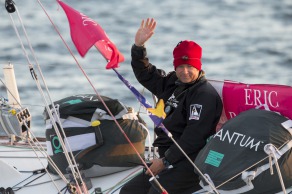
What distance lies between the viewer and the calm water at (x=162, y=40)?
991 cm

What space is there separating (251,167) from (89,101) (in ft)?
4.40

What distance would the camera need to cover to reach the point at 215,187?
11.5 feet

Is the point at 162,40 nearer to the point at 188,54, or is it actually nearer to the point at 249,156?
the point at 188,54

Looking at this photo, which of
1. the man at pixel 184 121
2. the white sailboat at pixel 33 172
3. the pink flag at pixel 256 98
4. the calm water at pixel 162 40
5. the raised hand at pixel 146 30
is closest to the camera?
the pink flag at pixel 256 98

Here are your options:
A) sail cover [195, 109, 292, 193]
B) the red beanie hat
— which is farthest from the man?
sail cover [195, 109, 292, 193]

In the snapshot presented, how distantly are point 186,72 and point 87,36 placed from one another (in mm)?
543

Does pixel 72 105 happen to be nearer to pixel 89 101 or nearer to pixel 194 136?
pixel 89 101

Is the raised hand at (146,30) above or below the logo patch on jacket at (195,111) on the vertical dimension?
above

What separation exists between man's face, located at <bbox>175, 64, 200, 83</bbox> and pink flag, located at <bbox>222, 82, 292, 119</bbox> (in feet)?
0.63

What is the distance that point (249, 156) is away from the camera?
11.5 feet

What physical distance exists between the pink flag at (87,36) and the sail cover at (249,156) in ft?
2.17

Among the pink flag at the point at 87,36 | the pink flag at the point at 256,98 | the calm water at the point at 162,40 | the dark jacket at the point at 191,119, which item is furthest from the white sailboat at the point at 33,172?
the calm water at the point at 162,40

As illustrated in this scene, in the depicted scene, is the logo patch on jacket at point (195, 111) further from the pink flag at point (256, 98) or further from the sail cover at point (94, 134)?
the sail cover at point (94, 134)

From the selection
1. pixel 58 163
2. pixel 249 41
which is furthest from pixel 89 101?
pixel 249 41
